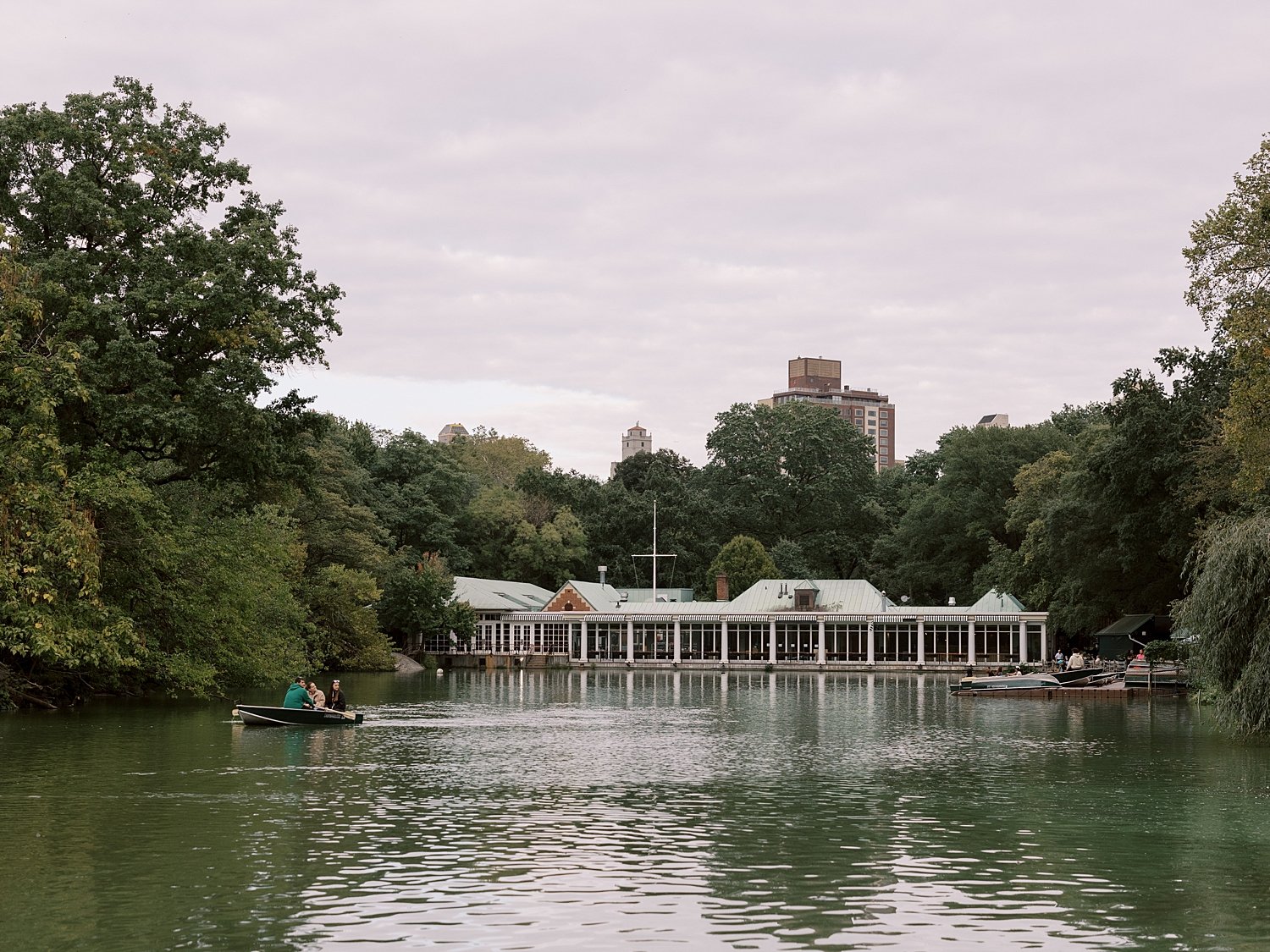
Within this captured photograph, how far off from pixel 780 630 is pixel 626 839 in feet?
227

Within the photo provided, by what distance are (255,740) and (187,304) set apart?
38.6 ft

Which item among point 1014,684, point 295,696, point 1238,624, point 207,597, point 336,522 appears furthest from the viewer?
point 336,522

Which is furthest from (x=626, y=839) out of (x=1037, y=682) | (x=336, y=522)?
(x=336, y=522)

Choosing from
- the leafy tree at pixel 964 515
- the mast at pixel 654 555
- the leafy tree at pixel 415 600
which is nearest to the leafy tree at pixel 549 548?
the mast at pixel 654 555

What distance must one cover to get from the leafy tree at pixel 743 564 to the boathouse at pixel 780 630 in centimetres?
638

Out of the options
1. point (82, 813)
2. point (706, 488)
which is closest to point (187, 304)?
point (82, 813)

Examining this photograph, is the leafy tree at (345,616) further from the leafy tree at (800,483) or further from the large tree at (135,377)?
the leafy tree at (800,483)

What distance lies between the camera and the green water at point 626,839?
11992 mm

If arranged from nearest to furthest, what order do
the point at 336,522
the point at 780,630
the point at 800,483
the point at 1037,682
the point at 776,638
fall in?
the point at 1037,682 < the point at 336,522 < the point at 776,638 < the point at 780,630 < the point at 800,483

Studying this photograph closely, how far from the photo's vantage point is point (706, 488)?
113 m

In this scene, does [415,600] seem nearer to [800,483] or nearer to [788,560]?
[788,560]

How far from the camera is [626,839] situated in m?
16.7

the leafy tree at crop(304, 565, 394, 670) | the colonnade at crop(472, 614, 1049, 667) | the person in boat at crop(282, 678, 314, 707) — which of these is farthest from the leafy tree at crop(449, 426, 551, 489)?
the person in boat at crop(282, 678, 314, 707)

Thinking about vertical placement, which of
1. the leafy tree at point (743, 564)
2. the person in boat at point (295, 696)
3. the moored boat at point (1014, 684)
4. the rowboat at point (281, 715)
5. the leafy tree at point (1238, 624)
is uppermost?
the leafy tree at point (743, 564)
